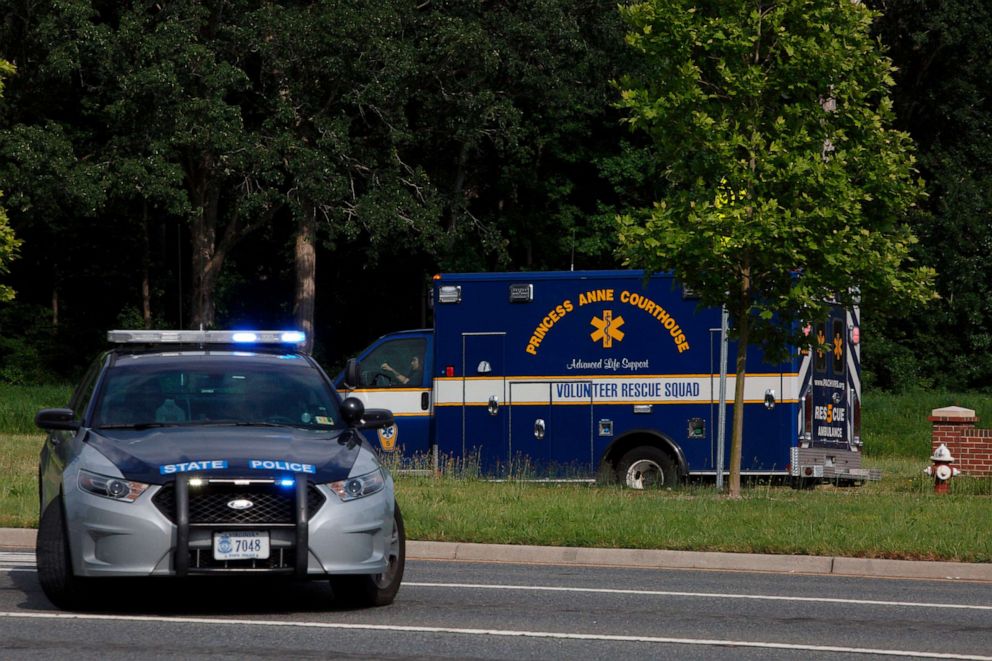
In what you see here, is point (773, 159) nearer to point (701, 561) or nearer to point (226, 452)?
point (701, 561)

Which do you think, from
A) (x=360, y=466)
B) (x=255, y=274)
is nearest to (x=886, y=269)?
(x=360, y=466)

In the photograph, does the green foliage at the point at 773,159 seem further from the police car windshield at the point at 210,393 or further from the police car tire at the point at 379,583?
the police car tire at the point at 379,583

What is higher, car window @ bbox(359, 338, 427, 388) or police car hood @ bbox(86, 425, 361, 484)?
car window @ bbox(359, 338, 427, 388)

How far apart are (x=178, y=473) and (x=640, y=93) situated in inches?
426

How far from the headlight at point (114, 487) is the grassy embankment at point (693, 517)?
5675 millimetres

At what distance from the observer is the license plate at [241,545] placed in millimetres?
9289

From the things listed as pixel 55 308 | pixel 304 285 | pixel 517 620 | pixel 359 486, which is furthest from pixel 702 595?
pixel 55 308

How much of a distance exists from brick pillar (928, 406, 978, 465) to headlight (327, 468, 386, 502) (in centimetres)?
1595

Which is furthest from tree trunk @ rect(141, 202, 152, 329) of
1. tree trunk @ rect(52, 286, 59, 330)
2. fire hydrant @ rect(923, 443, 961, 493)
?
fire hydrant @ rect(923, 443, 961, 493)

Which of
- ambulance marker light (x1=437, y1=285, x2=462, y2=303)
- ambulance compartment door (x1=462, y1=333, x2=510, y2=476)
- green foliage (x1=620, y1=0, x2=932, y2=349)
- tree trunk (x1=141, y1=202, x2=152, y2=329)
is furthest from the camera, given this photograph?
tree trunk (x1=141, y1=202, x2=152, y2=329)

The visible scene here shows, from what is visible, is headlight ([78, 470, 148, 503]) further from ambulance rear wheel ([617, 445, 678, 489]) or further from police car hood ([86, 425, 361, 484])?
ambulance rear wheel ([617, 445, 678, 489])

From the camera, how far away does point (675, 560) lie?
14078mm

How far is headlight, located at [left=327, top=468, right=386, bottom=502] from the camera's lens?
378 inches

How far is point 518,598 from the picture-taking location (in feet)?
36.7
